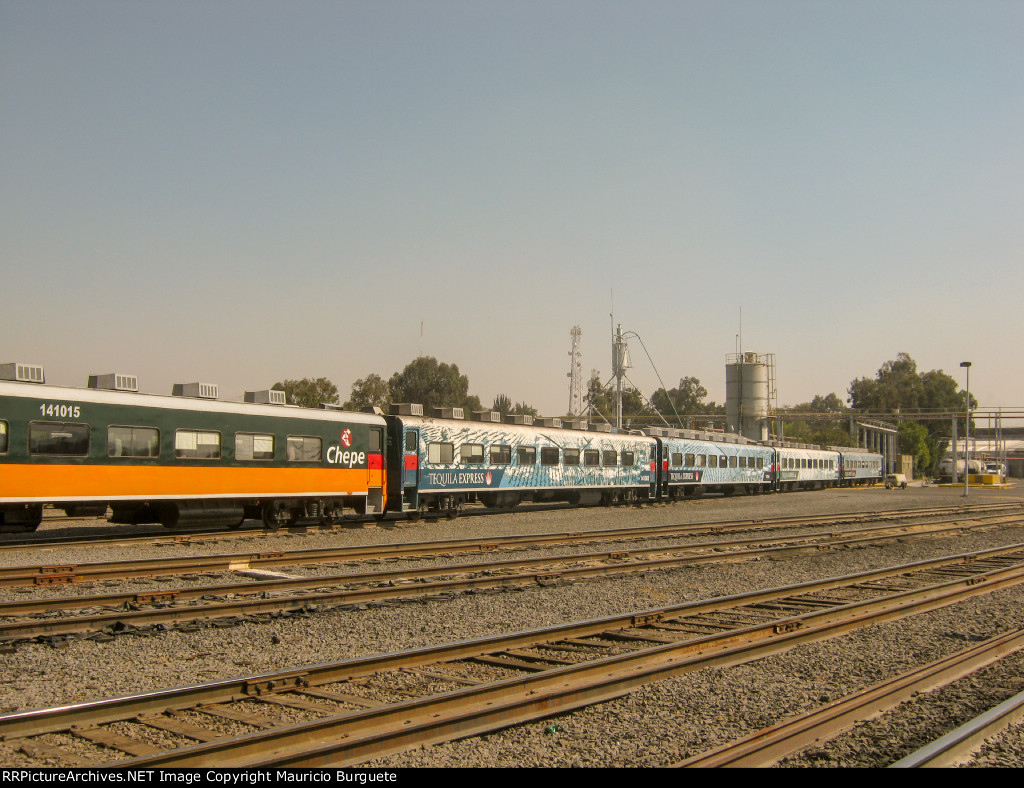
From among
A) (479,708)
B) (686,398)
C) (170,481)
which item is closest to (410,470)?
(170,481)

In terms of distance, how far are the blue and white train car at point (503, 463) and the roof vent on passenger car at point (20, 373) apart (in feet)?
32.7

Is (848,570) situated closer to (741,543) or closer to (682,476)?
(741,543)

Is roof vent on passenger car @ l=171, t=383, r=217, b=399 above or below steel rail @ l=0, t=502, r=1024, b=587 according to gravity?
above

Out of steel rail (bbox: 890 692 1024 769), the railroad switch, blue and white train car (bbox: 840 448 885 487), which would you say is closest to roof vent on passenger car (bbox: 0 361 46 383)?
the railroad switch

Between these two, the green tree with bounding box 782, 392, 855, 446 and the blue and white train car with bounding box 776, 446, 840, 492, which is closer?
the blue and white train car with bounding box 776, 446, 840, 492

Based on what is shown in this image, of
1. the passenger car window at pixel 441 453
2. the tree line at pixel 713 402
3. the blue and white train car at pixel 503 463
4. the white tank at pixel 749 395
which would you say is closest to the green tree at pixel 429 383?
the tree line at pixel 713 402

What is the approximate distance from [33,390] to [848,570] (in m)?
16.0

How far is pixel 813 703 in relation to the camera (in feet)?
23.5

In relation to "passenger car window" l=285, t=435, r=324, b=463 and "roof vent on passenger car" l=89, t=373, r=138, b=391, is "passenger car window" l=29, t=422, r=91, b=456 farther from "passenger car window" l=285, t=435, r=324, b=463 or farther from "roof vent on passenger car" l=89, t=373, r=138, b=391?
"passenger car window" l=285, t=435, r=324, b=463

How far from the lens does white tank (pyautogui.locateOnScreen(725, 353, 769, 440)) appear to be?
73.2 m

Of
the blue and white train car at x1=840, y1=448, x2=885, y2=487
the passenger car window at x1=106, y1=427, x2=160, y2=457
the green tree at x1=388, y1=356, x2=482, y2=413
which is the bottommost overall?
the blue and white train car at x1=840, y1=448, x2=885, y2=487

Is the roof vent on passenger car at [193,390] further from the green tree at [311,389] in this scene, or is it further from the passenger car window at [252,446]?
the green tree at [311,389]

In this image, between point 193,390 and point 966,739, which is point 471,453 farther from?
point 966,739

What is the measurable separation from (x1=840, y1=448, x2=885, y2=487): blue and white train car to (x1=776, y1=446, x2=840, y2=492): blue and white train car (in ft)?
4.23
